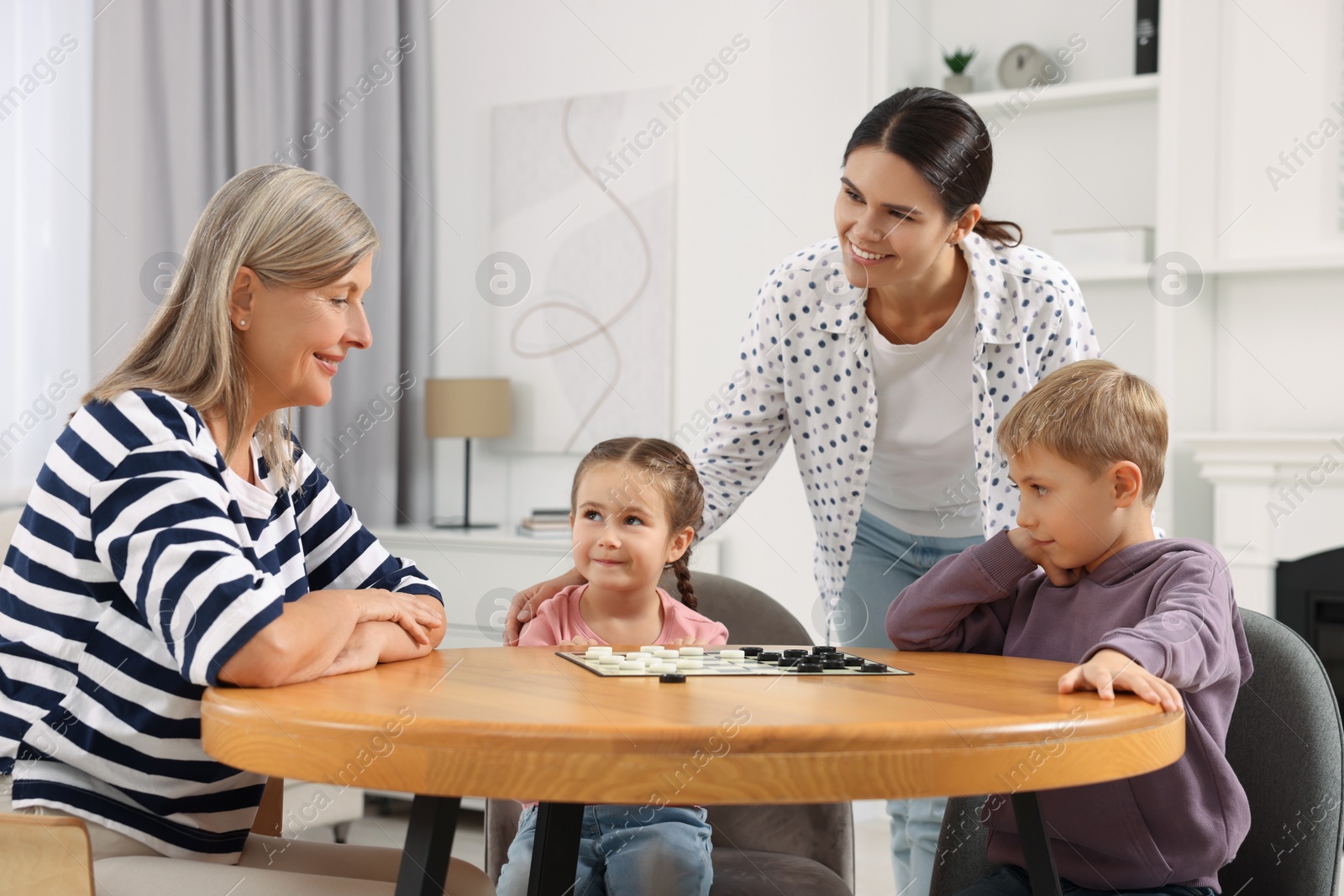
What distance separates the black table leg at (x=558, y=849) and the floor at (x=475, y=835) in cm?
188

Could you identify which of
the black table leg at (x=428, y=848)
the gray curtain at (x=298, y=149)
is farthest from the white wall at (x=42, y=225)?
the black table leg at (x=428, y=848)

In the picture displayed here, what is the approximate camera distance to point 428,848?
100 cm

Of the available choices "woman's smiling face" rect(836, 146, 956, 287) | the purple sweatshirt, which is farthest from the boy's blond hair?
"woman's smiling face" rect(836, 146, 956, 287)

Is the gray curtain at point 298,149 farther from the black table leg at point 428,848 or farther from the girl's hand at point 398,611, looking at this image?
the black table leg at point 428,848

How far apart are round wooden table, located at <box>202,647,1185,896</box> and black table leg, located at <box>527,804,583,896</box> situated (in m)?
0.23

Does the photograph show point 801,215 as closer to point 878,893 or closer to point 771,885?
point 878,893

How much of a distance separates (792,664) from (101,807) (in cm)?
67

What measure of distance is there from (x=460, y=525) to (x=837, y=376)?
2251 mm

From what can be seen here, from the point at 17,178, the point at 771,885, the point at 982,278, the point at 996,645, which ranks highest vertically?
the point at 17,178

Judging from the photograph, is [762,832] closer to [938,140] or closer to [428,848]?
[428,848]

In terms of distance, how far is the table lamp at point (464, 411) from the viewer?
3.95m

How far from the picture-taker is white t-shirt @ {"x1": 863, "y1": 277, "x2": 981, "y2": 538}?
184cm

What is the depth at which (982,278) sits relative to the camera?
1.79 m

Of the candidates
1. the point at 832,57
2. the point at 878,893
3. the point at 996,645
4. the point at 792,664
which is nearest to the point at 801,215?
the point at 832,57
